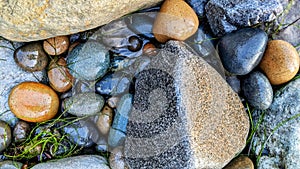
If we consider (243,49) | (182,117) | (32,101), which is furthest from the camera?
(32,101)

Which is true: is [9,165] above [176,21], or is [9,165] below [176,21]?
below

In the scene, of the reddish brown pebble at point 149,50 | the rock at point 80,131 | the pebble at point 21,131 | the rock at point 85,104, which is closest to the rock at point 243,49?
the reddish brown pebble at point 149,50

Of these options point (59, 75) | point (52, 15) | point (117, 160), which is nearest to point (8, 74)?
point (59, 75)

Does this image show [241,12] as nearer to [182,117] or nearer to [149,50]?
[149,50]

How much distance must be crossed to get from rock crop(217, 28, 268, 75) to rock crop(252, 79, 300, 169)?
0.43 m

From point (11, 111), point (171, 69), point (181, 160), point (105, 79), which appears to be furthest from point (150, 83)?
point (11, 111)

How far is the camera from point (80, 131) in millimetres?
3520

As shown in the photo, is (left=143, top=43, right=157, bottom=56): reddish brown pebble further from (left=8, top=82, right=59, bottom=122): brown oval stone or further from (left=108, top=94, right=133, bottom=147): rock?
(left=8, top=82, right=59, bottom=122): brown oval stone

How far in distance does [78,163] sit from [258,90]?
1.67m

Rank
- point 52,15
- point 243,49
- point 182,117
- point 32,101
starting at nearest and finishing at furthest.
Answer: point 52,15
point 182,117
point 243,49
point 32,101

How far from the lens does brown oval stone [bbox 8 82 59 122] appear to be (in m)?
3.35

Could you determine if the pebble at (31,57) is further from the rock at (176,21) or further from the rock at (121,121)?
the rock at (176,21)

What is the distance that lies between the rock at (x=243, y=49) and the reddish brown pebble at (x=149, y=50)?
59cm

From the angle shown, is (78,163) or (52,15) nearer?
(52,15)
